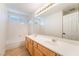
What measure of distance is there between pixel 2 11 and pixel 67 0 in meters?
1.21

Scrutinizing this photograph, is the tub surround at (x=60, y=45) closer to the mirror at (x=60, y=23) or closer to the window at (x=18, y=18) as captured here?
the mirror at (x=60, y=23)

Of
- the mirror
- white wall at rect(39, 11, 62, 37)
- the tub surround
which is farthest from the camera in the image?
white wall at rect(39, 11, 62, 37)

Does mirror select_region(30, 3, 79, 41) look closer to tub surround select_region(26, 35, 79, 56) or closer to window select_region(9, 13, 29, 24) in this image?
tub surround select_region(26, 35, 79, 56)

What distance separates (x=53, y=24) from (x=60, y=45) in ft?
1.91

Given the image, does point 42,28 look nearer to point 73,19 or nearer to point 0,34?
point 73,19

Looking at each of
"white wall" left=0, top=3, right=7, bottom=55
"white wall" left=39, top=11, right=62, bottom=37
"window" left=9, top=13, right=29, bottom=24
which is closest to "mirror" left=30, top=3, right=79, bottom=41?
Answer: "white wall" left=39, top=11, right=62, bottom=37

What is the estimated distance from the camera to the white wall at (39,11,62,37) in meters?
1.65

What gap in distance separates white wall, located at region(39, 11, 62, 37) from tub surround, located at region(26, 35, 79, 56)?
14 centimetres

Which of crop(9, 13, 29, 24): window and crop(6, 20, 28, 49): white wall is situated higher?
crop(9, 13, 29, 24): window

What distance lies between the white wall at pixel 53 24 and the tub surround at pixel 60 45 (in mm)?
136

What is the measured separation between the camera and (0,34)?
1427 millimetres

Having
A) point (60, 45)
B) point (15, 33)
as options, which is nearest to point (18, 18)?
point (15, 33)

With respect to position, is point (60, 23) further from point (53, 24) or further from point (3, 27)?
point (3, 27)

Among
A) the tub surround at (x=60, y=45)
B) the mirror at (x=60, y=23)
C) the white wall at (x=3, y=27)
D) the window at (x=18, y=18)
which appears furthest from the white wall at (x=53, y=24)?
the white wall at (x=3, y=27)
